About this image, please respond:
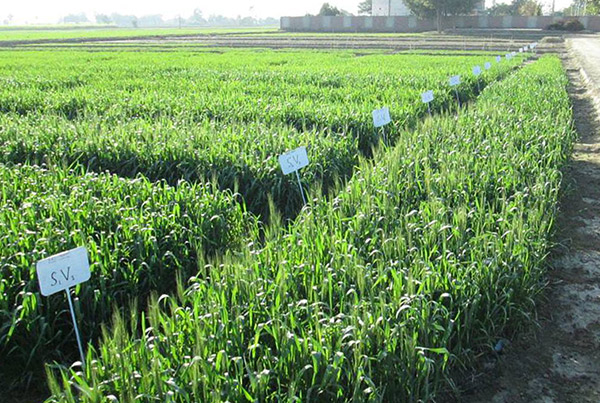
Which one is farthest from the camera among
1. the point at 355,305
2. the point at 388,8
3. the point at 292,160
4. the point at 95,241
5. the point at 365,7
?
the point at 365,7

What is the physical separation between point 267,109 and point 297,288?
6.40 metres

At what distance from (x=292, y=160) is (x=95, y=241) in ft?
6.19

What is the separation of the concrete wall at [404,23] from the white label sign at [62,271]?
65.7m

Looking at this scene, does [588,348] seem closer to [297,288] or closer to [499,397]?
[499,397]

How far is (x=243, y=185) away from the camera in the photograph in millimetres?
6094

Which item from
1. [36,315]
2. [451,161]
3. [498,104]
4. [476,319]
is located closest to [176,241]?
[36,315]

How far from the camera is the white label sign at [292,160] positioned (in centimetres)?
504

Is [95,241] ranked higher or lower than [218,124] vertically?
lower

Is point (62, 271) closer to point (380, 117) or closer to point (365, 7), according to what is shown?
point (380, 117)

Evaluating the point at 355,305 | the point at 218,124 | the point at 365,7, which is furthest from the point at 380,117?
the point at 365,7

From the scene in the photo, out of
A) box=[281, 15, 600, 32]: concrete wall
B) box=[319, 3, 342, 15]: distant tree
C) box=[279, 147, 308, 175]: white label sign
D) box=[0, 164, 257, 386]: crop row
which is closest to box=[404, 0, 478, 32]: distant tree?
box=[281, 15, 600, 32]: concrete wall

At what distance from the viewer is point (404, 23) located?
69.6 meters

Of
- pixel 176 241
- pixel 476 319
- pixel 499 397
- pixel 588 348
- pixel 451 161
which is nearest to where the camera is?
pixel 499 397

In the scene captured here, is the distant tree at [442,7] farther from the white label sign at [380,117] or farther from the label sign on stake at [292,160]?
the label sign on stake at [292,160]
